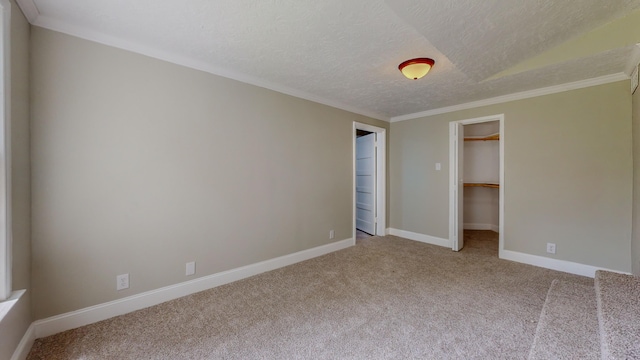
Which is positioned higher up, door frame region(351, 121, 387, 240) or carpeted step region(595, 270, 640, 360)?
door frame region(351, 121, 387, 240)

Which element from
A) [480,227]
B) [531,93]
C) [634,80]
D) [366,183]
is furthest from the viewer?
[480,227]

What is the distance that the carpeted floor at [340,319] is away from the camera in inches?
64.7

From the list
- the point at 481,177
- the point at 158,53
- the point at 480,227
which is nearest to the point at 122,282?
the point at 158,53

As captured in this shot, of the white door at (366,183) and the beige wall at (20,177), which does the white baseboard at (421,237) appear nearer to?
the white door at (366,183)

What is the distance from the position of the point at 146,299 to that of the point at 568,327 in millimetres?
3057

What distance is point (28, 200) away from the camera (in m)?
1.69

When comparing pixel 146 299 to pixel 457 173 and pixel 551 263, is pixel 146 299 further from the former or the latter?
pixel 551 263

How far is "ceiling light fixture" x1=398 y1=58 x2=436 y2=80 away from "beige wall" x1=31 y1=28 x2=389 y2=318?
4.75 feet

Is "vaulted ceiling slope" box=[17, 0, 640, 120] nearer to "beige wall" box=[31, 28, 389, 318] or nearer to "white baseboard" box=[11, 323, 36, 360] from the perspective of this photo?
"beige wall" box=[31, 28, 389, 318]

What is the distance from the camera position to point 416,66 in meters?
2.28

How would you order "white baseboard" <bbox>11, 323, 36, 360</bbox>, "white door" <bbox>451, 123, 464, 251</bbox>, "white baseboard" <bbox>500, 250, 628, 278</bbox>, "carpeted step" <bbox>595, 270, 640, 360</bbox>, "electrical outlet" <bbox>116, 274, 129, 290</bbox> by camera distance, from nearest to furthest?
"carpeted step" <bbox>595, 270, 640, 360</bbox> → "white baseboard" <bbox>11, 323, 36, 360</bbox> → "electrical outlet" <bbox>116, 274, 129, 290</bbox> → "white baseboard" <bbox>500, 250, 628, 278</bbox> → "white door" <bbox>451, 123, 464, 251</bbox>

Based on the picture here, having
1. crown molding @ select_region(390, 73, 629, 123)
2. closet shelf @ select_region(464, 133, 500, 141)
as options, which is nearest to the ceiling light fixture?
crown molding @ select_region(390, 73, 629, 123)

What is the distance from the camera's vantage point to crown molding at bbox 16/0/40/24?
61.6 inches

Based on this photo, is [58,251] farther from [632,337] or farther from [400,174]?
[400,174]
